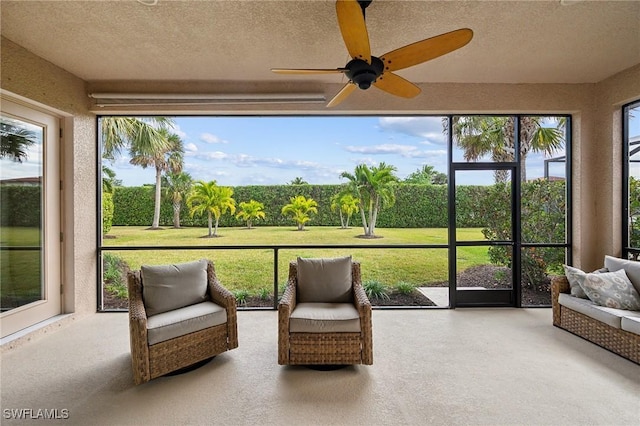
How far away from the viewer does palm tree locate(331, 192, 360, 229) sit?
518 cm

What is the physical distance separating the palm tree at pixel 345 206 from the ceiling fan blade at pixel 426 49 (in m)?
→ 3.09

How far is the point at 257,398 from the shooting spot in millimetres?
2115

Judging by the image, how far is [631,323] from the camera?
257 cm

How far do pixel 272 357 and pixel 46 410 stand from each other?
1.58m

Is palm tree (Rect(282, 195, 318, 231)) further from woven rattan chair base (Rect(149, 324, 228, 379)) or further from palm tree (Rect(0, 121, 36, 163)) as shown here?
palm tree (Rect(0, 121, 36, 163))

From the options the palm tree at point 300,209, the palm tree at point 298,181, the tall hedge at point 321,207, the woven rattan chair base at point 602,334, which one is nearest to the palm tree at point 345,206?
the tall hedge at point 321,207

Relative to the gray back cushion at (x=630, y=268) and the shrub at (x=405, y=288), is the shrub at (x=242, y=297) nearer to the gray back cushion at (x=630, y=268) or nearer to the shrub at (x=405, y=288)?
the shrub at (x=405, y=288)

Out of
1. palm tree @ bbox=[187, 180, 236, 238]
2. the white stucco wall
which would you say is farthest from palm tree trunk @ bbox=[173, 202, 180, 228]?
the white stucco wall

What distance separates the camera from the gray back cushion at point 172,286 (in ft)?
8.61

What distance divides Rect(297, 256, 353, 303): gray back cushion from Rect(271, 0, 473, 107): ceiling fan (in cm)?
170

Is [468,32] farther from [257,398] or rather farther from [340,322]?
[257,398]

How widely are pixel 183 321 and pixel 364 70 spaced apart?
7.86 feet

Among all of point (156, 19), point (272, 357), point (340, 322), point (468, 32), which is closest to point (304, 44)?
point (156, 19)

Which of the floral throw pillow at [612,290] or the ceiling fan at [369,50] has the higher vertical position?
the ceiling fan at [369,50]
